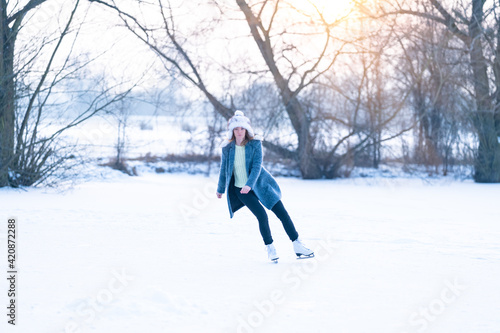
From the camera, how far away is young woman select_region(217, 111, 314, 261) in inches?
258

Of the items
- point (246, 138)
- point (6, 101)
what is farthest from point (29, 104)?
point (246, 138)

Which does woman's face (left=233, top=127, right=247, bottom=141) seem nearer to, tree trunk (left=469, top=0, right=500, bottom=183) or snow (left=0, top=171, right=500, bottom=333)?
snow (left=0, top=171, right=500, bottom=333)

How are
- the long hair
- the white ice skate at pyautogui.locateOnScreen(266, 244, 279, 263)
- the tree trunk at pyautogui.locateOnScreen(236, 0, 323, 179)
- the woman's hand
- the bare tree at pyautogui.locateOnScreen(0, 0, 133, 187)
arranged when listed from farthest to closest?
the tree trunk at pyautogui.locateOnScreen(236, 0, 323, 179), the bare tree at pyautogui.locateOnScreen(0, 0, 133, 187), the long hair, the white ice skate at pyautogui.locateOnScreen(266, 244, 279, 263), the woman's hand

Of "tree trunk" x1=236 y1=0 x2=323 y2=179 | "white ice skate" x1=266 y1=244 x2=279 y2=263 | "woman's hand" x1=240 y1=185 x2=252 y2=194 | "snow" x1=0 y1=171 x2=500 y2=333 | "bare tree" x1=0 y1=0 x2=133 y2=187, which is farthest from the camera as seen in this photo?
"tree trunk" x1=236 y1=0 x2=323 y2=179

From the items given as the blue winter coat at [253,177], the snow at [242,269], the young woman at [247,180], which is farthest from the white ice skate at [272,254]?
the blue winter coat at [253,177]

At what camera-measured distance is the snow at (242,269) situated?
14.6 feet

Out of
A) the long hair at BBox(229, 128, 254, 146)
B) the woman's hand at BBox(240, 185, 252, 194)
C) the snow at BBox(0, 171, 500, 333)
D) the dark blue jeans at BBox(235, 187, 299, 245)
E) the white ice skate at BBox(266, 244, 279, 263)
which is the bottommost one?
the snow at BBox(0, 171, 500, 333)

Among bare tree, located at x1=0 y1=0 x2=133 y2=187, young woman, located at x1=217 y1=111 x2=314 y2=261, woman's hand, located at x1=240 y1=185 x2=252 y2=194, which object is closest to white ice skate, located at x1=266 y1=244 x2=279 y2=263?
young woman, located at x1=217 y1=111 x2=314 y2=261

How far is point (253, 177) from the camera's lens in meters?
6.44

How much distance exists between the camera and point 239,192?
22.0ft

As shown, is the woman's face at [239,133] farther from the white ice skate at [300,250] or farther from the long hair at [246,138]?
the white ice skate at [300,250]

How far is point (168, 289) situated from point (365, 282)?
172 centimetres

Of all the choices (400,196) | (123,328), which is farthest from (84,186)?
(123,328)

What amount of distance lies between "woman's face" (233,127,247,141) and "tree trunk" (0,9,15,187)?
24.5ft
